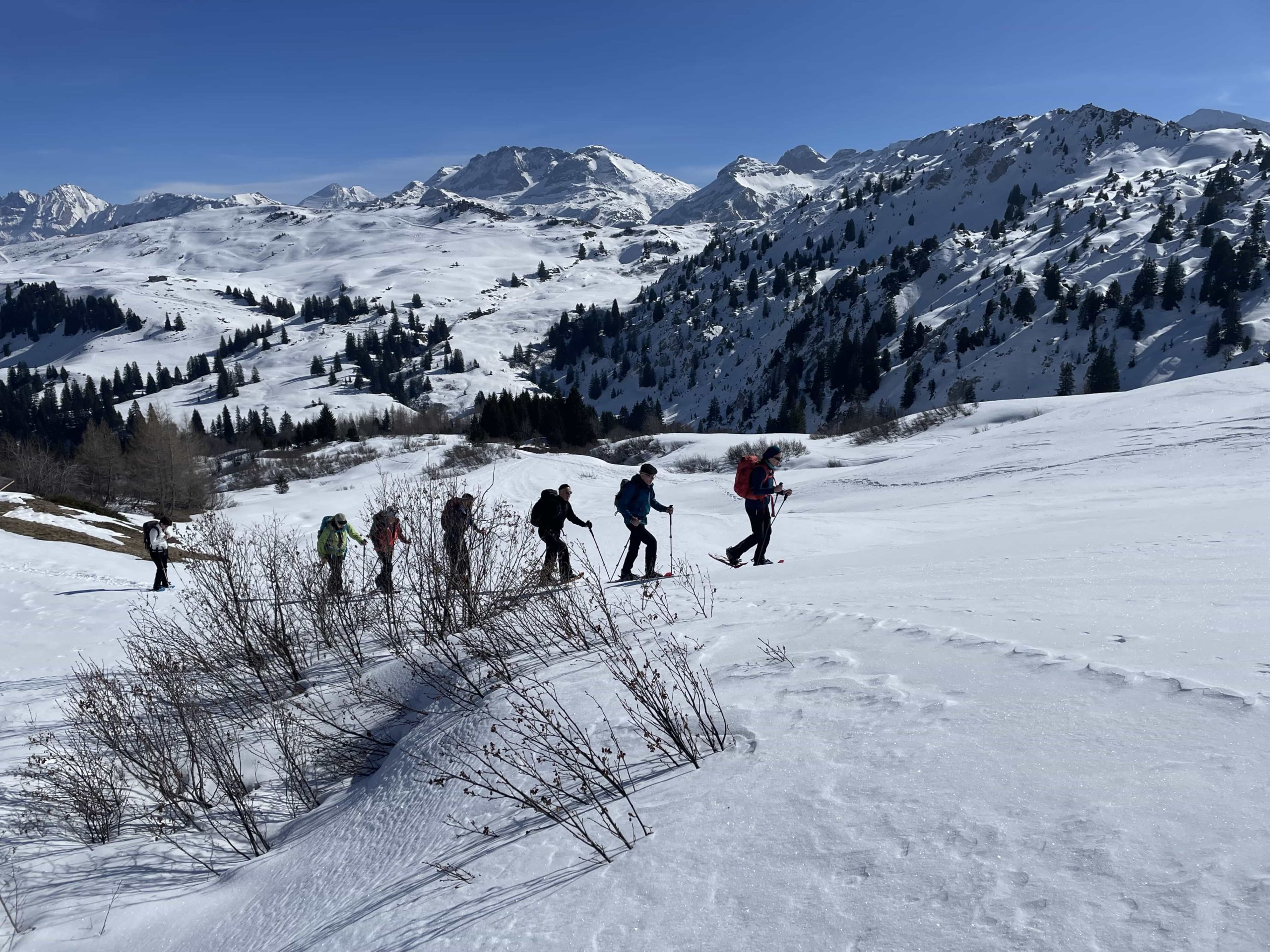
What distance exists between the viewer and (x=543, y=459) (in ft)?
148

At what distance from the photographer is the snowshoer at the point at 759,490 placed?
979cm

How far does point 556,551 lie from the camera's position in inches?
382

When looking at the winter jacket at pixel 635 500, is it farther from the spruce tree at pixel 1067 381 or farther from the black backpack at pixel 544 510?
the spruce tree at pixel 1067 381

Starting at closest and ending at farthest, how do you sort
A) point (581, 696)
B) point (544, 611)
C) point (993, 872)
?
point (993, 872)
point (581, 696)
point (544, 611)

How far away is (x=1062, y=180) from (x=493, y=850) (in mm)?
217840

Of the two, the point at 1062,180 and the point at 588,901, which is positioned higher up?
the point at 1062,180

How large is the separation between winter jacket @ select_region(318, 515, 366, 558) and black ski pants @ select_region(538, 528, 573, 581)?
2643 millimetres

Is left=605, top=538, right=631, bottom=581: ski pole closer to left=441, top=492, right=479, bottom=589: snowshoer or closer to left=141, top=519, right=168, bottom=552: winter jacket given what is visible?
left=441, top=492, right=479, bottom=589: snowshoer

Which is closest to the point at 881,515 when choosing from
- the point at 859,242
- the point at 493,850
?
the point at 493,850

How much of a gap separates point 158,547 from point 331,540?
7.58 metres

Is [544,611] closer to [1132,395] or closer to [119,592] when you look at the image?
[119,592]

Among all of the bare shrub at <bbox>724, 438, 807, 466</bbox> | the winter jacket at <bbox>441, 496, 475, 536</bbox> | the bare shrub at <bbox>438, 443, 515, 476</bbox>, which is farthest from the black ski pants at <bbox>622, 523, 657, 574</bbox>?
the bare shrub at <bbox>438, 443, 515, 476</bbox>

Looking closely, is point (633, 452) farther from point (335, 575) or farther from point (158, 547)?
point (335, 575)

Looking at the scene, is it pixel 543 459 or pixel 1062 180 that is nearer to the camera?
pixel 543 459
